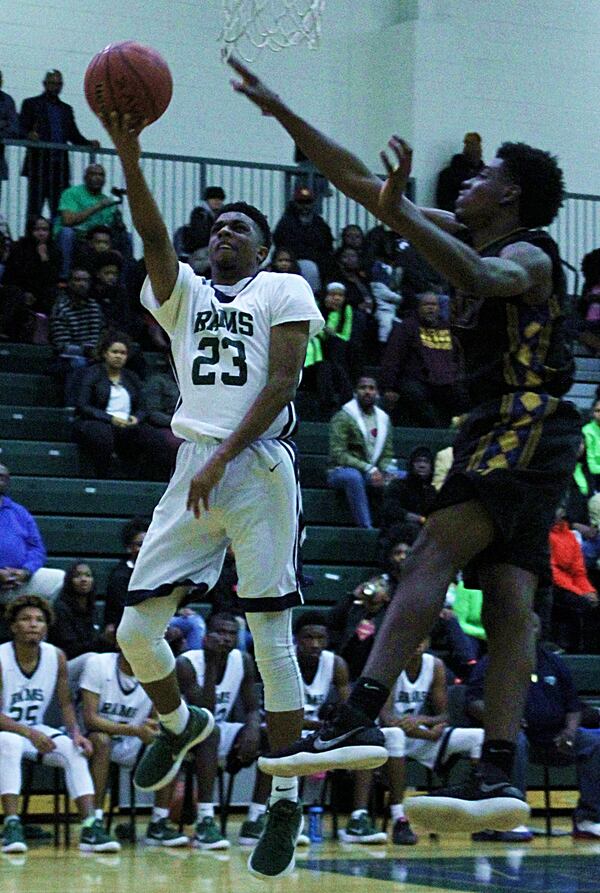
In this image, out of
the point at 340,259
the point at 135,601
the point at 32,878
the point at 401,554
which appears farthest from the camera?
the point at 340,259

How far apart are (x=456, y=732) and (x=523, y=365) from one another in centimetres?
657

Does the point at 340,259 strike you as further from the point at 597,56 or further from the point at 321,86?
the point at 597,56

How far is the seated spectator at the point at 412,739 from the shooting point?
10945mm

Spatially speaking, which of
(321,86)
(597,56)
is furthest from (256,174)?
(597,56)

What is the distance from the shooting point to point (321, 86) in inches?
760

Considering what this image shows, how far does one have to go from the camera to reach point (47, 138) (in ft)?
54.1

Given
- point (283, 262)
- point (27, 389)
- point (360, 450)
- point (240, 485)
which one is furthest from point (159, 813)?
point (283, 262)

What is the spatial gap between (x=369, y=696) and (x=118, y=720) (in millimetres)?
5933

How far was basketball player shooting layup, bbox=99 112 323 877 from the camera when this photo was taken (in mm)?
5793

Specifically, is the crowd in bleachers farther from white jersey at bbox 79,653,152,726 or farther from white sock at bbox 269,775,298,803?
white sock at bbox 269,775,298,803

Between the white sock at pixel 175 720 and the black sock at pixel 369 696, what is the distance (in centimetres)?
119

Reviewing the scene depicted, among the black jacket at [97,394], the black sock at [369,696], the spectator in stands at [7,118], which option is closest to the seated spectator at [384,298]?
the black jacket at [97,394]

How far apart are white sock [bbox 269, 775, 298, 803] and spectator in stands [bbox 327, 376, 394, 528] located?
26.9ft

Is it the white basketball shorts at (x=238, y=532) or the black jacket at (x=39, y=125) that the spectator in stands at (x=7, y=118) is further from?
the white basketball shorts at (x=238, y=532)
